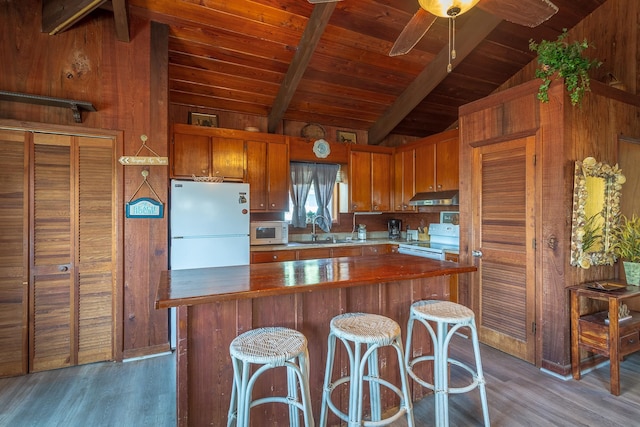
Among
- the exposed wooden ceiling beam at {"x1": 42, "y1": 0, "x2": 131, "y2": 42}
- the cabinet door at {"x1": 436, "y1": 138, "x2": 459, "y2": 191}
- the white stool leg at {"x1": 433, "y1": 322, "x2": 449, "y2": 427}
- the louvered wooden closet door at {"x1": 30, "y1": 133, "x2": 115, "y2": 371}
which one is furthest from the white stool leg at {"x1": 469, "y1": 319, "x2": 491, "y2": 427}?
the exposed wooden ceiling beam at {"x1": 42, "y1": 0, "x2": 131, "y2": 42}

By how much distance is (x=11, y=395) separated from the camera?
224cm

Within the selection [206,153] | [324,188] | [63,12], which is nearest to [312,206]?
[324,188]

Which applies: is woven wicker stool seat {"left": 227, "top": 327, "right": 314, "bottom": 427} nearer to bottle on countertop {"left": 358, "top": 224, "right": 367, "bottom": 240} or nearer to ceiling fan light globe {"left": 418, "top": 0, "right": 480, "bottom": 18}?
ceiling fan light globe {"left": 418, "top": 0, "right": 480, "bottom": 18}

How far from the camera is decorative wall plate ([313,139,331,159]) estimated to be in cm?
425

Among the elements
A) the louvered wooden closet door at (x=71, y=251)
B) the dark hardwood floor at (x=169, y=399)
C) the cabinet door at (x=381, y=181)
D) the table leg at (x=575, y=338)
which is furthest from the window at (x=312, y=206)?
the table leg at (x=575, y=338)

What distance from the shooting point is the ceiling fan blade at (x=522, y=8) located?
5.69 feet

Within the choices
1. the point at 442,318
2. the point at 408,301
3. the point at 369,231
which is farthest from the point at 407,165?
the point at 442,318

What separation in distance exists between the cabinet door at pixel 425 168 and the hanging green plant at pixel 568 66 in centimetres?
168

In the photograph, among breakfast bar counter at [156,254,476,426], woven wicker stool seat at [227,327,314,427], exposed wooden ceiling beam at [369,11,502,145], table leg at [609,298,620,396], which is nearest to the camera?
woven wicker stool seat at [227,327,314,427]

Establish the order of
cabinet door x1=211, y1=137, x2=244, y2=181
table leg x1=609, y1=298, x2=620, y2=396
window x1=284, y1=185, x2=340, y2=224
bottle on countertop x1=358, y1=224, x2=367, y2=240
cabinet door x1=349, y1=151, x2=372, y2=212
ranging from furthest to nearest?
bottle on countertop x1=358, y1=224, x2=367, y2=240 < cabinet door x1=349, y1=151, x2=372, y2=212 < window x1=284, y1=185, x2=340, y2=224 < cabinet door x1=211, y1=137, x2=244, y2=181 < table leg x1=609, y1=298, x2=620, y2=396

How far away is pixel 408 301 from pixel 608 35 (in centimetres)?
374

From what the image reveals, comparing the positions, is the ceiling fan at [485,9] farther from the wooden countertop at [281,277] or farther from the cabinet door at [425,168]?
the cabinet door at [425,168]

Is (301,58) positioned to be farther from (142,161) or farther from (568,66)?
(568,66)

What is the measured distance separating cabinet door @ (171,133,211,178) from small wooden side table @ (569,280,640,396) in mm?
3797
